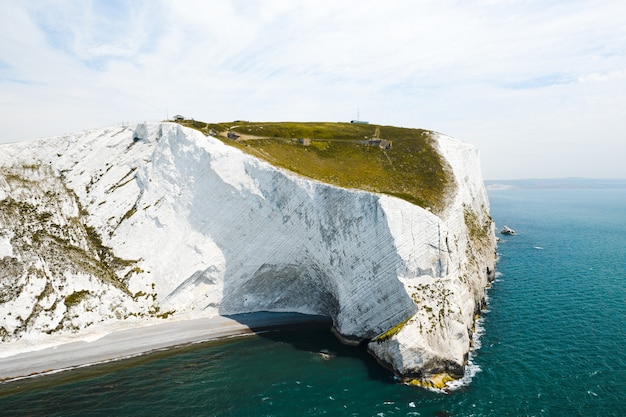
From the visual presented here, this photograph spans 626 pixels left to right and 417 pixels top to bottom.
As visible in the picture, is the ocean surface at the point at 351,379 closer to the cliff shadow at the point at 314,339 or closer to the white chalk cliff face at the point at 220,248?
the cliff shadow at the point at 314,339

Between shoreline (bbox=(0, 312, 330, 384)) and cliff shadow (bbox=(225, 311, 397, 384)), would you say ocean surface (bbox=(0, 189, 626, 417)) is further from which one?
shoreline (bbox=(0, 312, 330, 384))

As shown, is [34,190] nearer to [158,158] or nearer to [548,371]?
[158,158]

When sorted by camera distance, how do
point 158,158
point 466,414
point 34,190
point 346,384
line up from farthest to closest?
point 158,158 < point 34,190 < point 346,384 < point 466,414

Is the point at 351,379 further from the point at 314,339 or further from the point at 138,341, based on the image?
the point at 138,341

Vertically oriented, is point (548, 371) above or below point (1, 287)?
below

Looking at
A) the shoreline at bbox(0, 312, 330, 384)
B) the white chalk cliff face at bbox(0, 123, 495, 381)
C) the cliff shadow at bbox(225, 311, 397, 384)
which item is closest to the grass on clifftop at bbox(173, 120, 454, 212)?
the white chalk cliff face at bbox(0, 123, 495, 381)

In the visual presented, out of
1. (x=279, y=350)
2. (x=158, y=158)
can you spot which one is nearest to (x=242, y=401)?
(x=279, y=350)

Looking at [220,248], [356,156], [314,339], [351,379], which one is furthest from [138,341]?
[356,156]
